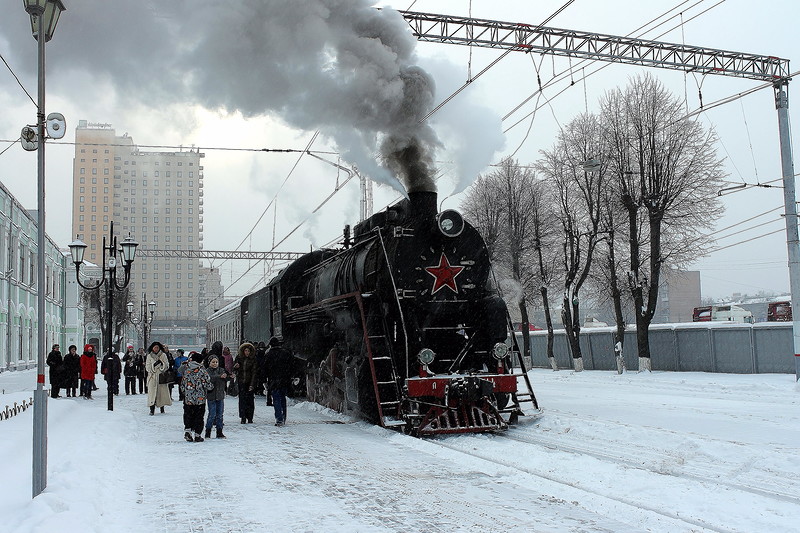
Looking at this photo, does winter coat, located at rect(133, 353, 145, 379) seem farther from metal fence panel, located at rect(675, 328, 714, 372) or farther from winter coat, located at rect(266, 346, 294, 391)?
metal fence panel, located at rect(675, 328, 714, 372)

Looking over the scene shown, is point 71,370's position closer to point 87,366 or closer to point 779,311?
point 87,366

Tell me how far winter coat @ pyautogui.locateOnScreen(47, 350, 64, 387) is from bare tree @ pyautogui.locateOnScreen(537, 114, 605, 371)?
62.3 feet

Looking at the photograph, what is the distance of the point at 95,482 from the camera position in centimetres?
760

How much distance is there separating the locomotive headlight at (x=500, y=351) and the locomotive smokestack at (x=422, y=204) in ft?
7.81

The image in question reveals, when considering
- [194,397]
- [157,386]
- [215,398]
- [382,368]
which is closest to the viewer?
[194,397]

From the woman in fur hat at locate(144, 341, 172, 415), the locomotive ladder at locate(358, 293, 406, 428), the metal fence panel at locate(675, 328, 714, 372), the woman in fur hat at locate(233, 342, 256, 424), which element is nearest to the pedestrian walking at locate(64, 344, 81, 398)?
the woman in fur hat at locate(144, 341, 172, 415)

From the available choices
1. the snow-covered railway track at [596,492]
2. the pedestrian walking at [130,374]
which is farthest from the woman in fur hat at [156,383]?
the pedestrian walking at [130,374]

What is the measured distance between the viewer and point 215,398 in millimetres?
11695

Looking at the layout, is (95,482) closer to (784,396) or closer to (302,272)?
(302,272)

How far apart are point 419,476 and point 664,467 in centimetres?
288

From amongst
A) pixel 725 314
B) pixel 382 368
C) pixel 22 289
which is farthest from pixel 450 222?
pixel 725 314

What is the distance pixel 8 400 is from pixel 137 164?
110486 mm

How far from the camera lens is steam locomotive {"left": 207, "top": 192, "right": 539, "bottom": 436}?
11203 mm

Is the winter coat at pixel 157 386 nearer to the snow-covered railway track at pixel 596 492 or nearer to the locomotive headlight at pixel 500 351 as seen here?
the snow-covered railway track at pixel 596 492
